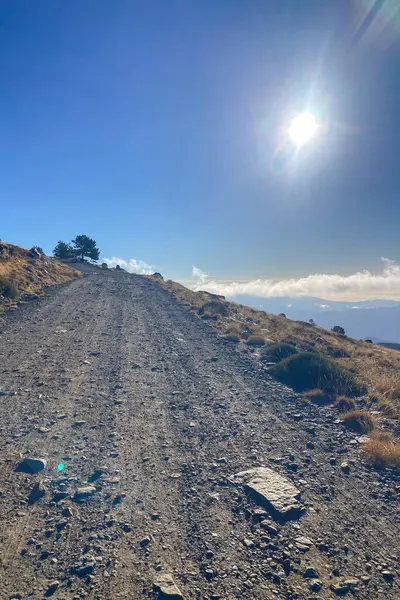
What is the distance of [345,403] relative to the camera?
30.6 feet

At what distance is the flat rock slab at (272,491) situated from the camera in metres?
5.12

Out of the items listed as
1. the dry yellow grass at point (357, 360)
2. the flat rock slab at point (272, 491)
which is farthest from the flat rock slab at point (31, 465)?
the dry yellow grass at point (357, 360)

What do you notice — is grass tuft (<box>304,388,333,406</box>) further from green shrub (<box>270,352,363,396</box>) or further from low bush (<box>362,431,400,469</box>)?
low bush (<box>362,431,400,469</box>)

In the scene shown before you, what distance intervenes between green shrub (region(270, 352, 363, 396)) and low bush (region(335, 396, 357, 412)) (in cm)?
68

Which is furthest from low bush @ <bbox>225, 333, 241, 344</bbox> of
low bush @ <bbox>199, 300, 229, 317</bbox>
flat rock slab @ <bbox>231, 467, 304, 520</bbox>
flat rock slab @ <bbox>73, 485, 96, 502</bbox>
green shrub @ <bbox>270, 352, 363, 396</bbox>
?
flat rock slab @ <bbox>73, 485, 96, 502</bbox>

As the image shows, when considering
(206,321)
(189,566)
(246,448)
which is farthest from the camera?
(206,321)

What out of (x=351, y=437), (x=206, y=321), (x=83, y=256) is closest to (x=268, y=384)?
(x=351, y=437)

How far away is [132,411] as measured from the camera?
830cm

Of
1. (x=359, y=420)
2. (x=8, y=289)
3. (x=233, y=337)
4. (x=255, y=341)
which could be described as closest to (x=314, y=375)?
(x=359, y=420)

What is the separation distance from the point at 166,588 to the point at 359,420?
5.87 m

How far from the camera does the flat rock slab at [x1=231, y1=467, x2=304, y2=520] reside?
201 inches

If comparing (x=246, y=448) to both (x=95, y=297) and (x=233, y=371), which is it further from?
(x=95, y=297)

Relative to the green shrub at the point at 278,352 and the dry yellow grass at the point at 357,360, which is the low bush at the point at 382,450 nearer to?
the dry yellow grass at the point at 357,360

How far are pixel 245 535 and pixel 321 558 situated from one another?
95cm
